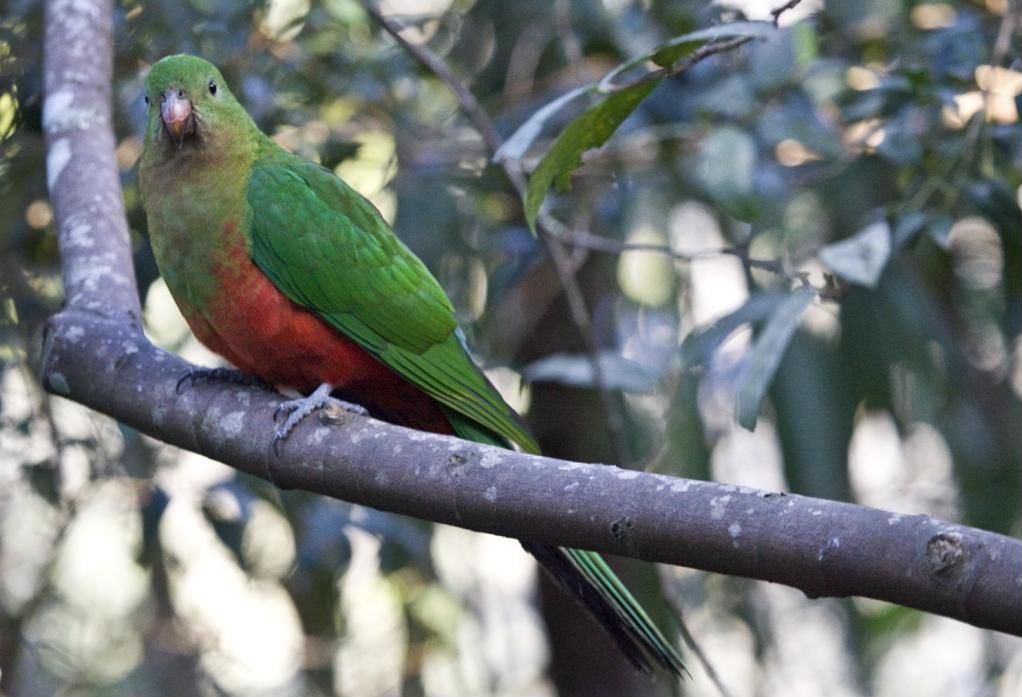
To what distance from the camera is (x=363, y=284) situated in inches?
138

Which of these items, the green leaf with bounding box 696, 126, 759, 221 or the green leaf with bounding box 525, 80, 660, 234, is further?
the green leaf with bounding box 696, 126, 759, 221

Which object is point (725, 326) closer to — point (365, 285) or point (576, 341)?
point (365, 285)

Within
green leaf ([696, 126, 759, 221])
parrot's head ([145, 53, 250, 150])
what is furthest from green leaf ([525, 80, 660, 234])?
parrot's head ([145, 53, 250, 150])

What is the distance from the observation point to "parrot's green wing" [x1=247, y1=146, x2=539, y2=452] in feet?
11.1

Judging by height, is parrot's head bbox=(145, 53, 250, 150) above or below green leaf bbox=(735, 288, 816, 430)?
above

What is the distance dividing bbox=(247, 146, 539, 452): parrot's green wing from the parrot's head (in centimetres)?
18

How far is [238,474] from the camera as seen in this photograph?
4570 mm

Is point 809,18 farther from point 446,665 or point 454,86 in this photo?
point 446,665

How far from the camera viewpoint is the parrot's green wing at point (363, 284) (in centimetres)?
338

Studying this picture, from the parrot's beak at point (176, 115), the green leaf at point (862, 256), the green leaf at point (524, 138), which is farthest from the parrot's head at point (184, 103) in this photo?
the green leaf at point (862, 256)

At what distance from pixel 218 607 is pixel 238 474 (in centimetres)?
126

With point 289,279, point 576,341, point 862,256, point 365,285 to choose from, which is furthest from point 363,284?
point 576,341

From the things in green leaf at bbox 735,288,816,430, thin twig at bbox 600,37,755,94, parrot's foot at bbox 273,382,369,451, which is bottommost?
green leaf at bbox 735,288,816,430

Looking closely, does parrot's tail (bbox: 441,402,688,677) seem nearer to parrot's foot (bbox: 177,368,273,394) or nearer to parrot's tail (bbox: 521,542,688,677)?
parrot's tail (bbox: 521,542,688,677)
